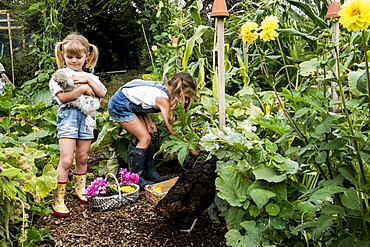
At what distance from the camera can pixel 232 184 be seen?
5.68ft

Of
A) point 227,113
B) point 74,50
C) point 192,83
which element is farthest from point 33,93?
point 227,113

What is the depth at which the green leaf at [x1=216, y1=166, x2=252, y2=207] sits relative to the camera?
1.69m

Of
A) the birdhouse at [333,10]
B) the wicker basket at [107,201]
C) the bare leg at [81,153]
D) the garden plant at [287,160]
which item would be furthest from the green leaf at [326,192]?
the bare leg at [81,153]

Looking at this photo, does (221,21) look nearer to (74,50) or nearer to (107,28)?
(74,50)

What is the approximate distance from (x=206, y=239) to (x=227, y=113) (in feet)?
2.37

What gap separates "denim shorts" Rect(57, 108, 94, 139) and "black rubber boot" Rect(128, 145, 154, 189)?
43cm

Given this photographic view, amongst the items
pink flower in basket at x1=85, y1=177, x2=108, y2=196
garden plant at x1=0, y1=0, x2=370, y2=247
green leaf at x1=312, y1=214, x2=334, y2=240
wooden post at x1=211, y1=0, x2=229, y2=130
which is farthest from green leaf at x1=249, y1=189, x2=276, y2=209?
pink flower in basket at x1=85, y1=177, x2=108, y2=196

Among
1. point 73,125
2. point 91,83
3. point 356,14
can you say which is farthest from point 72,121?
point 356,14

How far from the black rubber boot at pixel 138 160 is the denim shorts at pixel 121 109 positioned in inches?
8.7

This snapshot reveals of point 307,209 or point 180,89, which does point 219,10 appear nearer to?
point 180,89

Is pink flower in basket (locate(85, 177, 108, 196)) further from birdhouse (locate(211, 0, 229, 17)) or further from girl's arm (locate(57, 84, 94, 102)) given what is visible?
birdhouse (locate(211, 0, 229, 17))

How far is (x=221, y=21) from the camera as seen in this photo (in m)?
2.02

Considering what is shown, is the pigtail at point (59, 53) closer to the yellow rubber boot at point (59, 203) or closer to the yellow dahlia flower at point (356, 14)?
the yellow rubber boot at point (59, 203)

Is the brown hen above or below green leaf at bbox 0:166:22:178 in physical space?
below
